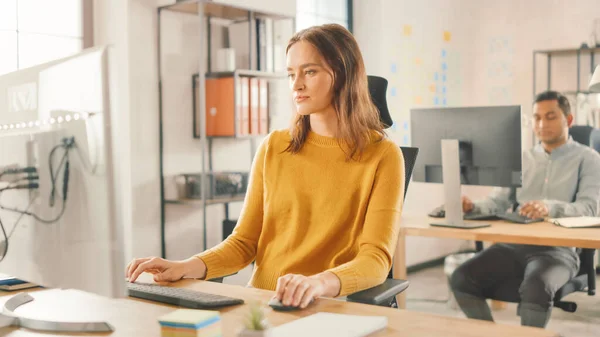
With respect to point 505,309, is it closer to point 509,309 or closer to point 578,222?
point 509,309

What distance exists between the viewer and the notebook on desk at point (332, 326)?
1.09 m

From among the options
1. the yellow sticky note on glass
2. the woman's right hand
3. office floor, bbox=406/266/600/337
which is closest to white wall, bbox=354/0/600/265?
the yellow sticky note on glass

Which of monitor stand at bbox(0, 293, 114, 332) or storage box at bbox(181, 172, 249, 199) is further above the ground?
storage box at bbox(181, 172, 249, 199)

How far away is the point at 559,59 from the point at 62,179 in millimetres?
5124

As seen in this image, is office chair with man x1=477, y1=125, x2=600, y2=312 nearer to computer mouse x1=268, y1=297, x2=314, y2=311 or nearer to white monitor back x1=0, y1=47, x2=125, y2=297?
computer mouse x1=268, y1=297, x2=314, y2=311

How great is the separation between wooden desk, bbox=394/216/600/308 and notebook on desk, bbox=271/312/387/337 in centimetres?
149

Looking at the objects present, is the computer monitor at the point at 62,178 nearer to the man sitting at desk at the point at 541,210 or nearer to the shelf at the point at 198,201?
the man sitting at desk at the point at 541,210

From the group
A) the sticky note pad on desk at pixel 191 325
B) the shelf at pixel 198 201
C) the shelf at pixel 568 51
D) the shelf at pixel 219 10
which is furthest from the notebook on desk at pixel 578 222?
the shelf at pixel 568 51

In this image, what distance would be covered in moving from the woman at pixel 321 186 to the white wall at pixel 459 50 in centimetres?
303

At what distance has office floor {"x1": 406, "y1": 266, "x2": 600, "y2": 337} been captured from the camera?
3.62 meters

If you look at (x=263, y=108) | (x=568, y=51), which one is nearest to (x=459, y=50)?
(x=568, y=51)

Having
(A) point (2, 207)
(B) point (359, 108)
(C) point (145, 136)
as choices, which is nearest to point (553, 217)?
(B) point (359, 108)

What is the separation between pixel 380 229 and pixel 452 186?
1.31 m

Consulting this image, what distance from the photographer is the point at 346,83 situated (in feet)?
5.80
